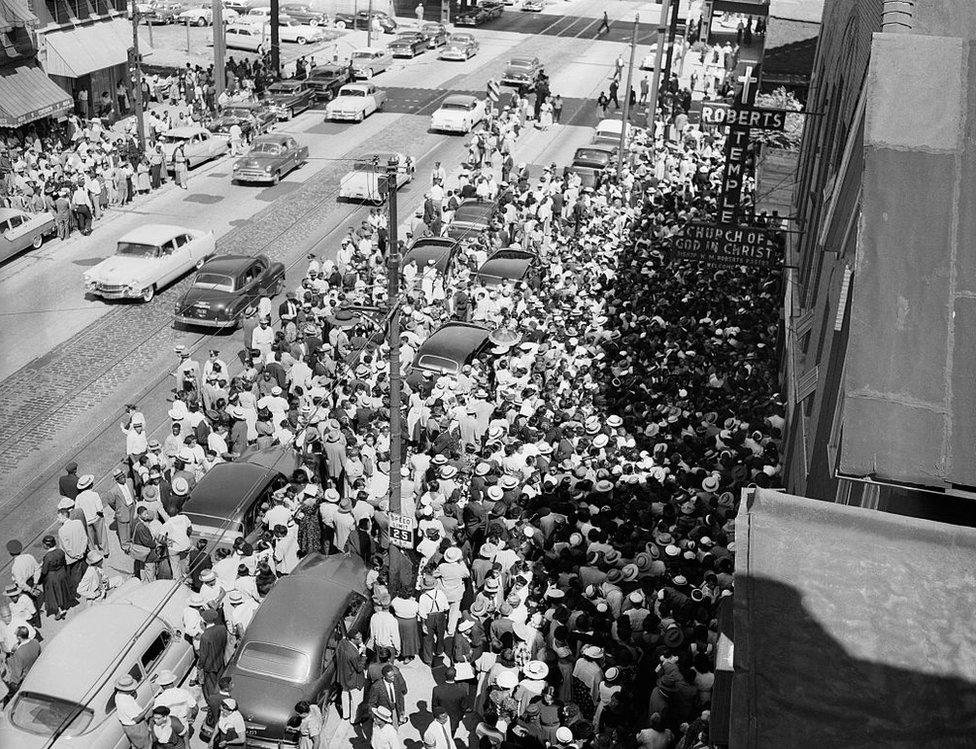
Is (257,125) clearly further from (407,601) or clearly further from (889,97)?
(889,97)

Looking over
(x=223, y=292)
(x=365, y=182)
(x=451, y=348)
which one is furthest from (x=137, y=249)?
(x=451, y=348)

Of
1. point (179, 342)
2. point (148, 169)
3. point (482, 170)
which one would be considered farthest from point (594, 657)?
point (148, 169)

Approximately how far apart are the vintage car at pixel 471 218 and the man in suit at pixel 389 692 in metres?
17.7

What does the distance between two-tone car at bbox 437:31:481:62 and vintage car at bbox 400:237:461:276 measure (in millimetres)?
35351

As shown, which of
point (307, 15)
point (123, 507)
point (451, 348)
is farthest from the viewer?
point (307, 15)

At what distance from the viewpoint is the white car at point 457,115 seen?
44.1 m

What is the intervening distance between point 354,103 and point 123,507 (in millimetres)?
32070

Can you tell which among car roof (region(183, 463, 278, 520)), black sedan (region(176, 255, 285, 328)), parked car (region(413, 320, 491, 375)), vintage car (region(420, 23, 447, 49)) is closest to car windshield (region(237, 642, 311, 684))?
car roof (region(183, 463, 278, 520))

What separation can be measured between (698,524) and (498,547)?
8.50ft

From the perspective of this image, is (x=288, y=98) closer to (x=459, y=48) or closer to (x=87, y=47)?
(x=87, y=47)

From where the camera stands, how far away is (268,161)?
36.3 meters

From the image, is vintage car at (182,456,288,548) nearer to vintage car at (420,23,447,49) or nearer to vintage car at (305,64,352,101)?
vintage car at (305,64,352,101)

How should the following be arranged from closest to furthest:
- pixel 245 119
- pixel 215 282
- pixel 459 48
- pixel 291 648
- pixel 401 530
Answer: pixel 291 648 → pixel 401 530 → pixel 215 282 → pixel 245 119 → pixel 459 48

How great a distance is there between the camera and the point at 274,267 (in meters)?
26.3
